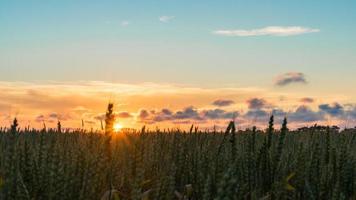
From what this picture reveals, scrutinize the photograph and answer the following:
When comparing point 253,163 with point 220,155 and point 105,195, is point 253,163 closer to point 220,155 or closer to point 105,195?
point 220,155

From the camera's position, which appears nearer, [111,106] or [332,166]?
[111,106]

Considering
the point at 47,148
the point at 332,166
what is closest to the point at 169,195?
the point at 47,148

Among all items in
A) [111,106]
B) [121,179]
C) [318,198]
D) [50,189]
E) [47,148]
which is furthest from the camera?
[121,179]

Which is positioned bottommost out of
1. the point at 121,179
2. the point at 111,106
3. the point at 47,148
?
the point at 121,179

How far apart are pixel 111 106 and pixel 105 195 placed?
83 cm

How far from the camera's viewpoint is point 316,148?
480cm

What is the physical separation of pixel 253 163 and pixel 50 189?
5.46 feet

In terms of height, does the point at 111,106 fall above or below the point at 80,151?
above

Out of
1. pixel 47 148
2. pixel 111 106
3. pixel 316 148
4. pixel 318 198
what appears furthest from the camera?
pixel 316 148

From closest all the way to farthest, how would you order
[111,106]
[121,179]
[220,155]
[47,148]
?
[111,106] < [220,155] < [47,148] < [121,179]

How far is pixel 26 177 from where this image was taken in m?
3.68

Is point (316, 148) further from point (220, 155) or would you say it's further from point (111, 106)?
point (111, 106)

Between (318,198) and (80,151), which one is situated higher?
(80,151)

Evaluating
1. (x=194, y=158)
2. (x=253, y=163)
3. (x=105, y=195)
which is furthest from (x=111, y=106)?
(x=194, y=158)
